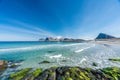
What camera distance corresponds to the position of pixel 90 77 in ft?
33.9

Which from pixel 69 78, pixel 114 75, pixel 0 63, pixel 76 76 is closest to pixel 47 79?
pixel 69 78

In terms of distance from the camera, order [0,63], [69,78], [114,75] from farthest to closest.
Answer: [0,63] → [114,75] → [69,78]

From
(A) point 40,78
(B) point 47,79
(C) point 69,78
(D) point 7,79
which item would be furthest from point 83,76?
(D) point 7,79

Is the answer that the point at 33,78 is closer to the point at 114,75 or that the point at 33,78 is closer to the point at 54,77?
the point at 54,77

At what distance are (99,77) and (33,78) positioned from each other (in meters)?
6.55

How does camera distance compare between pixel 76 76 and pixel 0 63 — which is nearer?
pixel 76 76

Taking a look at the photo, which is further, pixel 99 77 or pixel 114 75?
pixel 114 75

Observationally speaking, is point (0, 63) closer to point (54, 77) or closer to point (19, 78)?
point (19, 78)

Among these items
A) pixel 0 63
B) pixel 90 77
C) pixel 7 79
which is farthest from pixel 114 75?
pixel 0 63

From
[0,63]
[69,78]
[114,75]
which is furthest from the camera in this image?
[0,63]

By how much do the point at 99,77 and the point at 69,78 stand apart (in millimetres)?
3061

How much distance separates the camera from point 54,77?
403 inches

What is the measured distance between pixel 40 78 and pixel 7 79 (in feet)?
13.0

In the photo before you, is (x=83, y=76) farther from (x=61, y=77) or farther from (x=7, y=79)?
(x=7, y=79)
